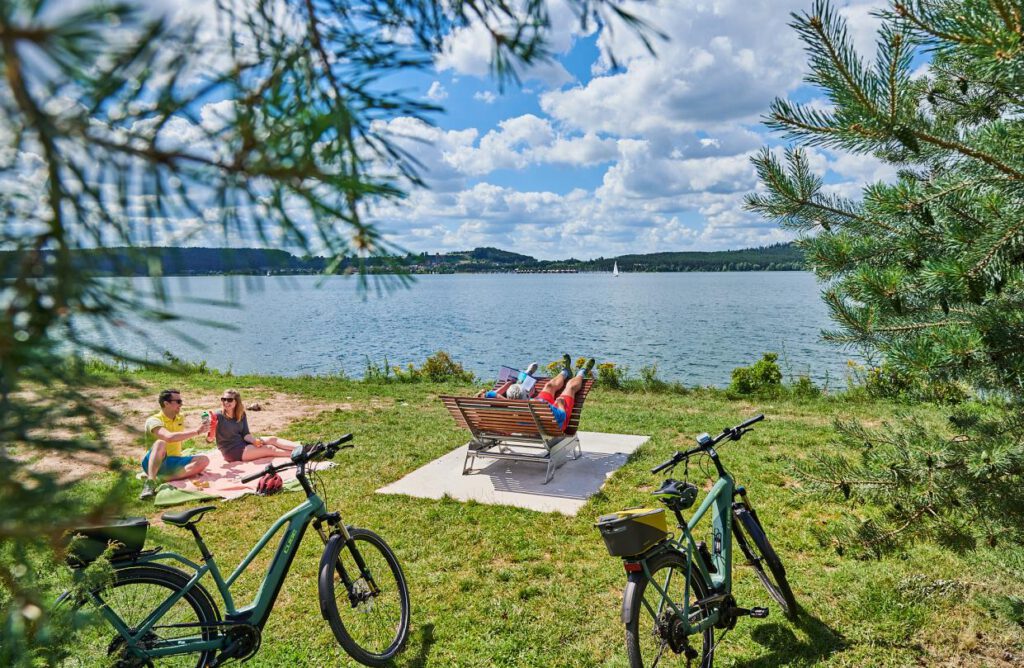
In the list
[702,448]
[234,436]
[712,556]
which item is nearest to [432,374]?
[234,436]

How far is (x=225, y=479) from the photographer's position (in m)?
6.75

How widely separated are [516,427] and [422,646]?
10.4 feet

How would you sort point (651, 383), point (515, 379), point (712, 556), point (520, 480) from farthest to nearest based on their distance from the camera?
point (651, 383) → point (515, 379) → point (520, 480) → point (712, 556)

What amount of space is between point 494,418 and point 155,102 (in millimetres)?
6019

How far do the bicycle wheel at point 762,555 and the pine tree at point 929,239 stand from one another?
1.06 metres

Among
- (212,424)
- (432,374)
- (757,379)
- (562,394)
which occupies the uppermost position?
(562,394)

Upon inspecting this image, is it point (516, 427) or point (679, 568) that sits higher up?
point (679, 568)

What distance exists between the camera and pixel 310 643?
3.68m

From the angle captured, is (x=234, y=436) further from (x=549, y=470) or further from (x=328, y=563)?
(x=328, y=563)

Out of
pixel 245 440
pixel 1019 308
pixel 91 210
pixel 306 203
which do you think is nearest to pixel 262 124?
pixel 306 203

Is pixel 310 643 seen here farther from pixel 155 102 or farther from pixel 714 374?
pixel 714 374

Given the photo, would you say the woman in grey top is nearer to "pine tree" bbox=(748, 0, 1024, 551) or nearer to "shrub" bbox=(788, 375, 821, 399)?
"pine tree" bbox=(748, 0, 1024, 551)

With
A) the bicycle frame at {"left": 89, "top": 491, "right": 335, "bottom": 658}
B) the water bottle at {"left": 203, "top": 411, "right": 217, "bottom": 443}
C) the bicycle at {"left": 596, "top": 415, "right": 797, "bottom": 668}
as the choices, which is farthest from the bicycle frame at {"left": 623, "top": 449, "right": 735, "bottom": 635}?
the water bottle at {"left": 203, "top": 411, "right": 217, "bottom": 443}

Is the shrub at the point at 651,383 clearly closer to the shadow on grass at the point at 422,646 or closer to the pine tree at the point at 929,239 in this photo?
the shadow on grass at the point at 422,646
